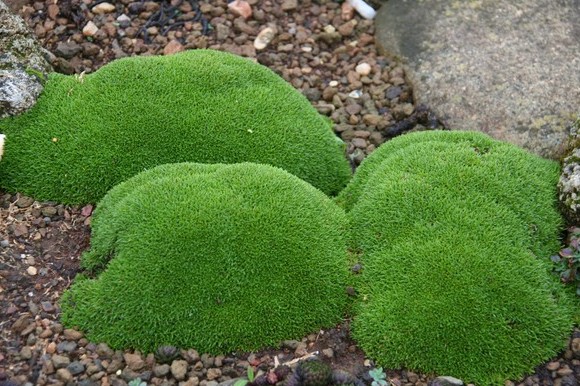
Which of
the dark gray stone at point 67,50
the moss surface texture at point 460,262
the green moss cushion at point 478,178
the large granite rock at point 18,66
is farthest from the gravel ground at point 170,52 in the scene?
the green moss cushion at point 478,178

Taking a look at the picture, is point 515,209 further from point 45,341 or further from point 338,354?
point 45,341

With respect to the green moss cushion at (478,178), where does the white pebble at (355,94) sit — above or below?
below

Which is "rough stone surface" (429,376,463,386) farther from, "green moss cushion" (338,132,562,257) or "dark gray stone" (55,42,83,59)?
"dark gray stone" (55,42,83,59)

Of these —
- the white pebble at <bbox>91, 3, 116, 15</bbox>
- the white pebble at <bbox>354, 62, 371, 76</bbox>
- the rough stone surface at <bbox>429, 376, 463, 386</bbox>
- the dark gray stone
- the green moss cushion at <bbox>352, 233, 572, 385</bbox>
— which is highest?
the green moss cushion at <bbox>352, 233, 572, 385</bbox>

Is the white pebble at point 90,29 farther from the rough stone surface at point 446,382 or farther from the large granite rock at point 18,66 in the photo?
the rough stone surface at point 446,382

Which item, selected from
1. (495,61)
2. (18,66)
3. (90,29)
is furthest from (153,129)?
(495,61)

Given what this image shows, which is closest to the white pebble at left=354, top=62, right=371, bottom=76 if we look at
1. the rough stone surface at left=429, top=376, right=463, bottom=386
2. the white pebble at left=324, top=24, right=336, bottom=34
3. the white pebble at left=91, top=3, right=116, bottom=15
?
the white pebble at left=324, top=24, right=336, bottom=34
